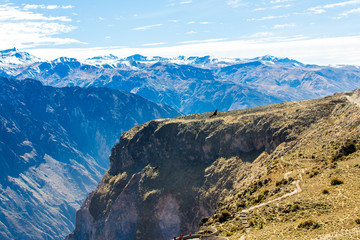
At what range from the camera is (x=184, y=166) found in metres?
163

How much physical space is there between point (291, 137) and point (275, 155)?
9373 millimetres

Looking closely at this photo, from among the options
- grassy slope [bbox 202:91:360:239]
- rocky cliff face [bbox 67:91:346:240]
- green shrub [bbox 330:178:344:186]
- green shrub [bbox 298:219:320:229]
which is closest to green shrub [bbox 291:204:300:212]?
grassy slope [bbox 202:91:360:239]

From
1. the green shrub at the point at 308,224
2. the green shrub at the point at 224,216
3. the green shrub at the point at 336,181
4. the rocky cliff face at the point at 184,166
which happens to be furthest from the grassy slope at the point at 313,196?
the rocky cliff face at the point at 184,166

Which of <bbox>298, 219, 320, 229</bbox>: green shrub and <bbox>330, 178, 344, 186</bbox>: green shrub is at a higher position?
<bbox>330, 178, 344, 186</bbox>: green shrub

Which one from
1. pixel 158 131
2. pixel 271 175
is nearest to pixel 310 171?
pixel 271 175

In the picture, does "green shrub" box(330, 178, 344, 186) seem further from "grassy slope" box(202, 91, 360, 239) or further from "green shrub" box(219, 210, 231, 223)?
"green shrub" box(219, 210, 231, 223)

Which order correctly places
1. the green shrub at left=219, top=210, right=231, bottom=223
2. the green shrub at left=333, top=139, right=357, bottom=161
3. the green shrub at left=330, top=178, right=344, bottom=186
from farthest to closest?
the green shrub at left=333, top=139, right=357, bottom=161, the green shrub at left=219, top=210, right=231, bottom=223, the green shrub at left=330, top=178, right=344, bottom=186

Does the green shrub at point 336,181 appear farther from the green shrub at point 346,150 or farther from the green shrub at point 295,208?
the green shrub at point 346,150

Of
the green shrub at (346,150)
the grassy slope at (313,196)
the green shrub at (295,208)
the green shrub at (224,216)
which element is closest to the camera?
the grassy slope at (313,196)

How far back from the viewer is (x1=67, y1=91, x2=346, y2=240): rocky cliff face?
443 feet

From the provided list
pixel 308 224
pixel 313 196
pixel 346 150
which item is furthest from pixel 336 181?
pixel 346 150

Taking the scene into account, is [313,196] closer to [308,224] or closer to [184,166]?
[308,224]

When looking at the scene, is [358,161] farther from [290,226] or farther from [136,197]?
[136,197]

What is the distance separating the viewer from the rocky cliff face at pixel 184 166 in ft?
443
